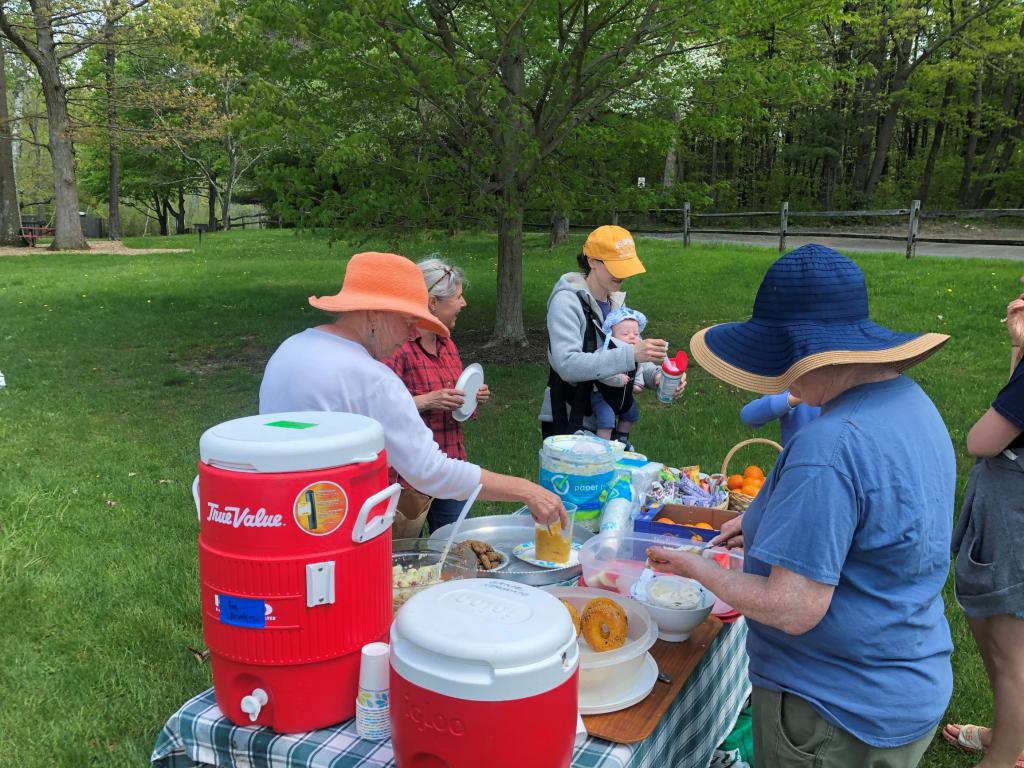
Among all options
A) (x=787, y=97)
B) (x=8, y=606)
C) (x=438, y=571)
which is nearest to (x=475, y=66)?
(x=787, y=97)

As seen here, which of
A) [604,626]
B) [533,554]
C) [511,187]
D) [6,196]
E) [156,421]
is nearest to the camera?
[604,626]

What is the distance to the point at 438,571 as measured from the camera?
212cm

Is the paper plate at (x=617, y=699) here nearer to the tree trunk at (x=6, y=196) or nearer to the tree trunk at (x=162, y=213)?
the tree trunk at (x=6, y=196)

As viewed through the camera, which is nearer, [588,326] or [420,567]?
[420,567]

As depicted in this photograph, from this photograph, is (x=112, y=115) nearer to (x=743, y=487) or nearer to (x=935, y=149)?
(x=743, y=487)

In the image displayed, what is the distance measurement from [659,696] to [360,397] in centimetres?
104

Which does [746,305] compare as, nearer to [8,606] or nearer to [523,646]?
[8,606]

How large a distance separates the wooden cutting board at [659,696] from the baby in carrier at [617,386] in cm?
201

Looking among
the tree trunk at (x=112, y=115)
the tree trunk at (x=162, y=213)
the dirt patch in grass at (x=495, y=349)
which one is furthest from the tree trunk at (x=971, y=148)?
the tree trunk at (x=162, y=213)

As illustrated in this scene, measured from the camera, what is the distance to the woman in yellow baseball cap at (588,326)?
3.86 metres

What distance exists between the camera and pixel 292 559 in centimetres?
146

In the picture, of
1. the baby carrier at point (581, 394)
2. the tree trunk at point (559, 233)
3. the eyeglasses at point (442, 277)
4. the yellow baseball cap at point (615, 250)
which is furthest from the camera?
the tree trunk at point (559, 233)

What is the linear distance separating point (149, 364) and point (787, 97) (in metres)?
8.61

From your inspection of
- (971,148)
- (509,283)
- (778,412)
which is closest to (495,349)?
(509,283)
